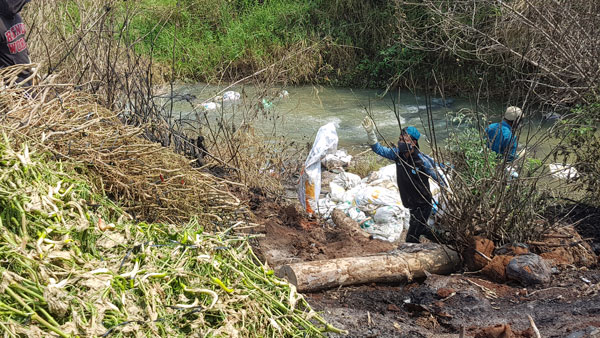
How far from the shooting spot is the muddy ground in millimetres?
3486

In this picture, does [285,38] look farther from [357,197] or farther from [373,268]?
[373,268]

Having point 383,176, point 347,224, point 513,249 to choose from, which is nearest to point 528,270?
point 513,249

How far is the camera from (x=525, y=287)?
14.0 ft

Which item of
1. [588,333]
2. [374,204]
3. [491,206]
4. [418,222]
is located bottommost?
[374,204]

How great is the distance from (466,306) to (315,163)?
2.76 m

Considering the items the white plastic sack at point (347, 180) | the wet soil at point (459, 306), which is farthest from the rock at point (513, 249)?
the white plastic sack at point (347, 180)

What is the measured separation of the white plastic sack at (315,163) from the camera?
6238 mm

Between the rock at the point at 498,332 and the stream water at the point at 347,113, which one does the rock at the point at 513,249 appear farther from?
the stream water at the point at 347,113

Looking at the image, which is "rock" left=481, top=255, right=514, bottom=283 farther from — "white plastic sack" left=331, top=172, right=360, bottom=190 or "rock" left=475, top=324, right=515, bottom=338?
"white plastic sack" left=331, top=172, right=360, bottom=190

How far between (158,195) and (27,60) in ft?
7.65

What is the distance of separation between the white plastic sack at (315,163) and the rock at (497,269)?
2.29 m

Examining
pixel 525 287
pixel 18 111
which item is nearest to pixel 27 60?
pixel 18 111

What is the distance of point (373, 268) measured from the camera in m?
4.28

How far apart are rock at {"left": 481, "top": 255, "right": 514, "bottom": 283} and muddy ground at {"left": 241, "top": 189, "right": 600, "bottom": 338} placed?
0.16 feet
